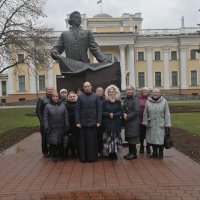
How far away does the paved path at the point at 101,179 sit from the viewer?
21.4ft

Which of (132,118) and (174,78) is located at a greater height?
(174,78)

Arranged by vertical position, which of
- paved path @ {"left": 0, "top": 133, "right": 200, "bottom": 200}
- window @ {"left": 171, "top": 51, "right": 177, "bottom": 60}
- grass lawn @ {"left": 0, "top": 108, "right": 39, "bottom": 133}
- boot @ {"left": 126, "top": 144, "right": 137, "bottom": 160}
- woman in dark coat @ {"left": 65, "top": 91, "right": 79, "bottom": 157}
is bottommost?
grass lawn @ {"left": 0, "top": 108, "right": 39, "bottom": 133}

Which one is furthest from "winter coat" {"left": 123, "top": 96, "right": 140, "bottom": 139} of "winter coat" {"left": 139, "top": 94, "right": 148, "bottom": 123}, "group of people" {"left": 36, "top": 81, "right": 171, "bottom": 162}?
"winter coat" {"left": 139, "top": 94, "right": 148, "bottom": 123}

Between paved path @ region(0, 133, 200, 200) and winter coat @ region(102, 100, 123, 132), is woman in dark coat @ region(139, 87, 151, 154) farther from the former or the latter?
winter coat @ region(102, 100, 123, 132)

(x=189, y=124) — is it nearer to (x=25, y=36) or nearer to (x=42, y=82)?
(x=25, y=36)

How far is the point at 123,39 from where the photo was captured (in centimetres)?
6319

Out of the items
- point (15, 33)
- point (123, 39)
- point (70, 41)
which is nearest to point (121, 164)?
point (70, 41)

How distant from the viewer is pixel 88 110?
932 cm

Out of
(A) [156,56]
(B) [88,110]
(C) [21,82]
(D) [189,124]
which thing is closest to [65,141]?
(B) [88,110]

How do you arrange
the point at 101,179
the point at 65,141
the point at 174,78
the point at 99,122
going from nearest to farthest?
the point at 101,179 < the point at 99,122 < the point at 65,141 < the point at 174,78

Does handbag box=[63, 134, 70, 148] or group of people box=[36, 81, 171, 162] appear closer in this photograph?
group of people box=[36, 81, 171, 162]

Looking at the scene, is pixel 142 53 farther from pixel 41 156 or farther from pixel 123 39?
pixel 41 156

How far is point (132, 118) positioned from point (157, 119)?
578 mm

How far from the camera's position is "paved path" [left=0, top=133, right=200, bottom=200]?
21.4 ft
